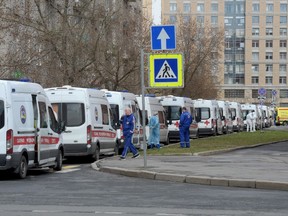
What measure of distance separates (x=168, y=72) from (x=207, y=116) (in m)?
30.9

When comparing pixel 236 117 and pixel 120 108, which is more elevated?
pixel 120 108

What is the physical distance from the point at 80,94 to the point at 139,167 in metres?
4.77

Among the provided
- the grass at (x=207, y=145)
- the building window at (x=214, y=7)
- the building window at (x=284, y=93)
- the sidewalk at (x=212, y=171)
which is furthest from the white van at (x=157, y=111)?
the building window at (x=284, y=93)

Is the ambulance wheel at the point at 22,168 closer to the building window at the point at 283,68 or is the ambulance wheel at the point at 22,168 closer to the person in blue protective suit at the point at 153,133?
the person in blue protective suit at the point at 153,133

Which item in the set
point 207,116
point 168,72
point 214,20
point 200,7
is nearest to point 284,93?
point 214,20

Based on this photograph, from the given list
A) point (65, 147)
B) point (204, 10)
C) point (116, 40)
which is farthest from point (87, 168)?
point (204, 10)

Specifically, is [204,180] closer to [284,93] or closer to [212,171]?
[212,171]

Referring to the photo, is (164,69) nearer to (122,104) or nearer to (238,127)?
(122,104)

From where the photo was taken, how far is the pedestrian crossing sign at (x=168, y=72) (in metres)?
18.1

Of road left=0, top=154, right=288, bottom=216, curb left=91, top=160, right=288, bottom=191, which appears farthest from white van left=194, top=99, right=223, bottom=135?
road left=0, top=154, right=288, bottom=216

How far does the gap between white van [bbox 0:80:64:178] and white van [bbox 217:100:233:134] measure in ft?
117

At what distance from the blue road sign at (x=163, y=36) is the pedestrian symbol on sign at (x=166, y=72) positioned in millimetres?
481

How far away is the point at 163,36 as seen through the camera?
18.1m

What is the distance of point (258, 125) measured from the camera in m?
70.4
